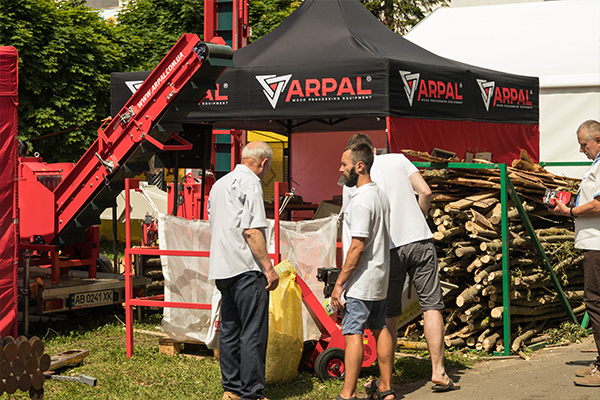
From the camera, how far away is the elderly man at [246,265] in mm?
4945

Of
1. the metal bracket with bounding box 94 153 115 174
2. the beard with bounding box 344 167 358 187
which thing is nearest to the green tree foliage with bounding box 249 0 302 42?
the metal bracket with bounding box 94 153 115 174

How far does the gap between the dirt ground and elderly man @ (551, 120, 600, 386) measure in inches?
8.4

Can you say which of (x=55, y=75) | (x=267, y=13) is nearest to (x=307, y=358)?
(x=55, y=75)

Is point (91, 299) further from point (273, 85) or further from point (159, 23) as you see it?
point (159, 23)

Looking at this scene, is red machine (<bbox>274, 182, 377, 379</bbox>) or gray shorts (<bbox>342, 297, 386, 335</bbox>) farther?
red machine (<bbox>274, 182, 377, 379</bbox>)

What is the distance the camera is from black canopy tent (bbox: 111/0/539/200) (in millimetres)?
7652

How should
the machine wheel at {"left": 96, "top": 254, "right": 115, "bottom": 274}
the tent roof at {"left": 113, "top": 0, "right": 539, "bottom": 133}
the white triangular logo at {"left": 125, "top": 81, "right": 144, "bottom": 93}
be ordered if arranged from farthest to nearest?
1. the machine wheel at {"left": 96, "top": 254, "right": 115, "bottom": 274}
2. the white triangular logo at {"left": 125, "top": 81, "right": 144, "bottom": 93}
3. the tent roof at {"left": 113, "top": 0, "right": 539, "bottom": 133}

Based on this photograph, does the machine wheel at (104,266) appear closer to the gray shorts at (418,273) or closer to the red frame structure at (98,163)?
the red frame structure at (98,163)

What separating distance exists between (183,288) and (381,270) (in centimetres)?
254

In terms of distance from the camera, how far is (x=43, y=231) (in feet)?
26.3

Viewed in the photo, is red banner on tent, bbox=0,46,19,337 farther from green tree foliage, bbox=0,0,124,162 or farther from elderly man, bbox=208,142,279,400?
green tree foliage, bbox=0,0,124,162

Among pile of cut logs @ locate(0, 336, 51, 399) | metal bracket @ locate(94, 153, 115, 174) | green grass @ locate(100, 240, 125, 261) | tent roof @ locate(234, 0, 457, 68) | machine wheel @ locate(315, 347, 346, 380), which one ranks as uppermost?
tent roof @ locate(234, 0, 457, 68)

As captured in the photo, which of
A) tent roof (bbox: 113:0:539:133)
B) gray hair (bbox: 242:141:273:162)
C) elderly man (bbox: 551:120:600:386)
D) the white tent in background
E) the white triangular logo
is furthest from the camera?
the white tent in background

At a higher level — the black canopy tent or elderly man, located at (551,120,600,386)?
the black canopy tent
